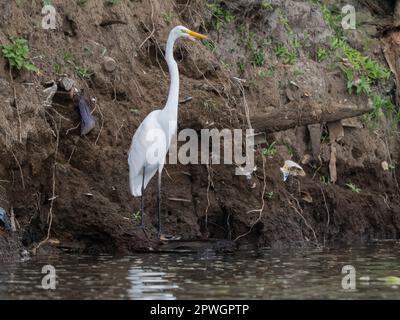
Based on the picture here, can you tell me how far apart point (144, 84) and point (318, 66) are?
10.7 ft

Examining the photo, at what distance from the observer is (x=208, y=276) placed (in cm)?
945

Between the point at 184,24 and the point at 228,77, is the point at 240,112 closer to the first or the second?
the point at 228,77

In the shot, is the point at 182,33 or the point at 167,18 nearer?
the point at 182,33

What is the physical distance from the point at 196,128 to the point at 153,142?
94cm

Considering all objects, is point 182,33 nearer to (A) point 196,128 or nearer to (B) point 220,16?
(A) point 196,128

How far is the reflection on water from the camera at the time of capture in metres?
8.42

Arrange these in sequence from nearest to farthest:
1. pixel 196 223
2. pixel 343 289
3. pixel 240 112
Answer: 1. pixel 343 289
2. pixel 196 223
3. pixel 240 112

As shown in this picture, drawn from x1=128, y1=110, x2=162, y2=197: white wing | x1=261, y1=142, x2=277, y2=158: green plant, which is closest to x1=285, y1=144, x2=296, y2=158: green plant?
x1=261, y1=142, x2=277, y2=158: green plant

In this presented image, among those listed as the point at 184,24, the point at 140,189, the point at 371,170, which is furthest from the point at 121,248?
the point at 371,170

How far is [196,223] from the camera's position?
483 inches

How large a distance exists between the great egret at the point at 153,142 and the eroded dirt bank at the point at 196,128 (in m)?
0.29

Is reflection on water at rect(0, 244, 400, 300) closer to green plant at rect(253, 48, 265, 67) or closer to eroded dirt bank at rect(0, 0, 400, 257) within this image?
eroded dirt bank at rect(0, 0, 400, 257)

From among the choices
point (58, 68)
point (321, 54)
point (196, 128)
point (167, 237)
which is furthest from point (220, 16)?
point (167, 237)

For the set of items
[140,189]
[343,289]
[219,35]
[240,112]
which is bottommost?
[343,289]
